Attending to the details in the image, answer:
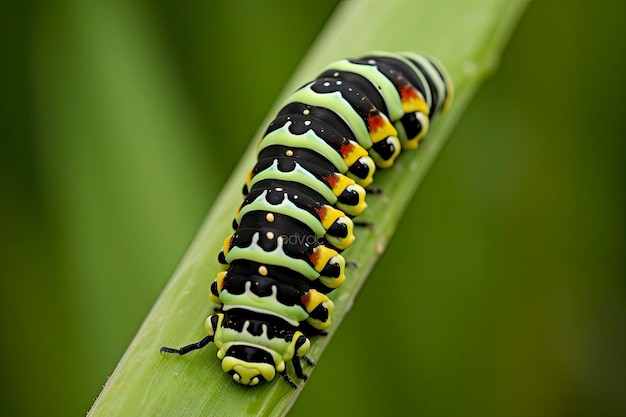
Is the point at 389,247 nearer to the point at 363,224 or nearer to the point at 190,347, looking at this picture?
the point at 363,224

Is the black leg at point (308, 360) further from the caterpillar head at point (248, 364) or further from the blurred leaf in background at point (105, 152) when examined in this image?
the blurred leaf in background at point (105, 152)

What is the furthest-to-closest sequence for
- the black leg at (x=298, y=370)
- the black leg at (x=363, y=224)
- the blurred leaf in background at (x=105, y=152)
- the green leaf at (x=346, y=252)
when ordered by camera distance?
the blurred leaf in background at (x=105, y=152)
the black leg at (x=363, y=224)
the black leg at (x=298, y=370)
the green leaf at (x=346, y=252)

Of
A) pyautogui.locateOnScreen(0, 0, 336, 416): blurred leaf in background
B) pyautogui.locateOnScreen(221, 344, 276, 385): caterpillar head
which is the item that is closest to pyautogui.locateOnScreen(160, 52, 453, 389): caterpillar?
pyautogui.locateOnScreen(221, 344, 276, 385): caterpillar head

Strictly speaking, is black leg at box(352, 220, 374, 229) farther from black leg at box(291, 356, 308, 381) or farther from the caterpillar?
black leg at box(291, 356, 308, 381)

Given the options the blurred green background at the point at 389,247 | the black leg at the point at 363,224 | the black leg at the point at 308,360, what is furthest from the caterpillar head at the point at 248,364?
the blurred green background at the point at 389,247

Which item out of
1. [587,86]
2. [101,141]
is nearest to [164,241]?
[101,141]

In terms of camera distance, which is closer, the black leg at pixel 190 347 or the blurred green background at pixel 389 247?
the black leg at pixel 190 347

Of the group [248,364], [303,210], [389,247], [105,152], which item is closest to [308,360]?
[248,364]
